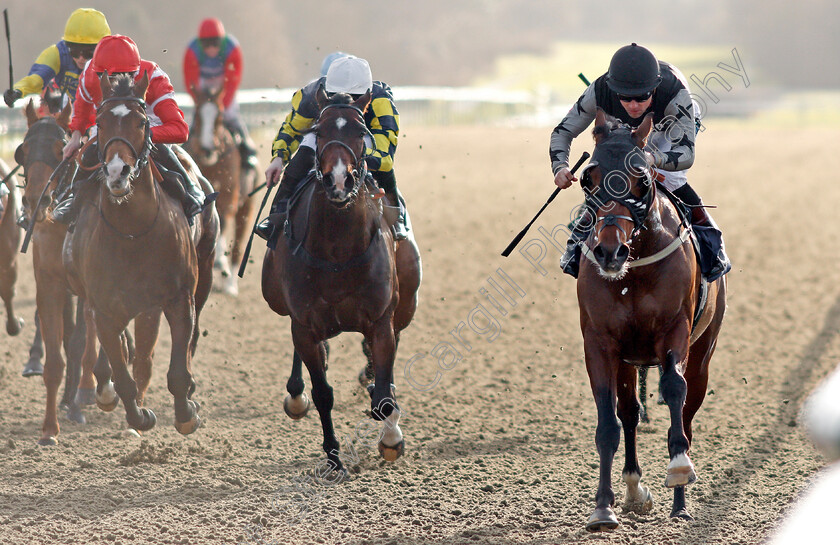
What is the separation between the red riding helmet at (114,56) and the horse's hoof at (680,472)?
346 centimetres

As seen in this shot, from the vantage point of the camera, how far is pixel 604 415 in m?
4.65

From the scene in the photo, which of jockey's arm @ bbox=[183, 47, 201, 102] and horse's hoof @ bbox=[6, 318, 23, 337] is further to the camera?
jockey's arm @ bbox=[183, 47, 201, 102]

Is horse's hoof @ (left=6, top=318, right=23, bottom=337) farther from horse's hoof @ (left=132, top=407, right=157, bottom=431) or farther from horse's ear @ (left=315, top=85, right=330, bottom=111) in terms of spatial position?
horse's ear @ (left=315, top=85, right=330, bottom=111)

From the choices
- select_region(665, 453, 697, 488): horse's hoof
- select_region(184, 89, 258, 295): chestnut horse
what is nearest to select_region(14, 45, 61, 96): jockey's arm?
select_region(184, 89, 258, 295): chestnut horse

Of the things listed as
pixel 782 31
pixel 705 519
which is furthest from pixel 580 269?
pixel 782 31

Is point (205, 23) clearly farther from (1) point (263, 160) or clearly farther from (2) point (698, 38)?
(2) point (698, 38)

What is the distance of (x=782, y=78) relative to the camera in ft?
153

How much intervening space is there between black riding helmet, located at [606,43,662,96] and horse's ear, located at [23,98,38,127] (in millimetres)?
3868

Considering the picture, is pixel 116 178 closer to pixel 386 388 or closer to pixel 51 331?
pixel 386 388

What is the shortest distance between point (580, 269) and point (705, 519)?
53.1 inches

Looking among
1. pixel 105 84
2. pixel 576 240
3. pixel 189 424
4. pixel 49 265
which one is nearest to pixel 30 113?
pixel 49 265

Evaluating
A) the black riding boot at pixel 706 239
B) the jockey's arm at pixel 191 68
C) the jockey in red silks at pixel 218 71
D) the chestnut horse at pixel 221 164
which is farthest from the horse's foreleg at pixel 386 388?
the jockey's arm at pixel 191 68

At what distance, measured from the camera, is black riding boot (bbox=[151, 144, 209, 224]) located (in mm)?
5875

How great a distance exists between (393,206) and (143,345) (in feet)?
5.66
